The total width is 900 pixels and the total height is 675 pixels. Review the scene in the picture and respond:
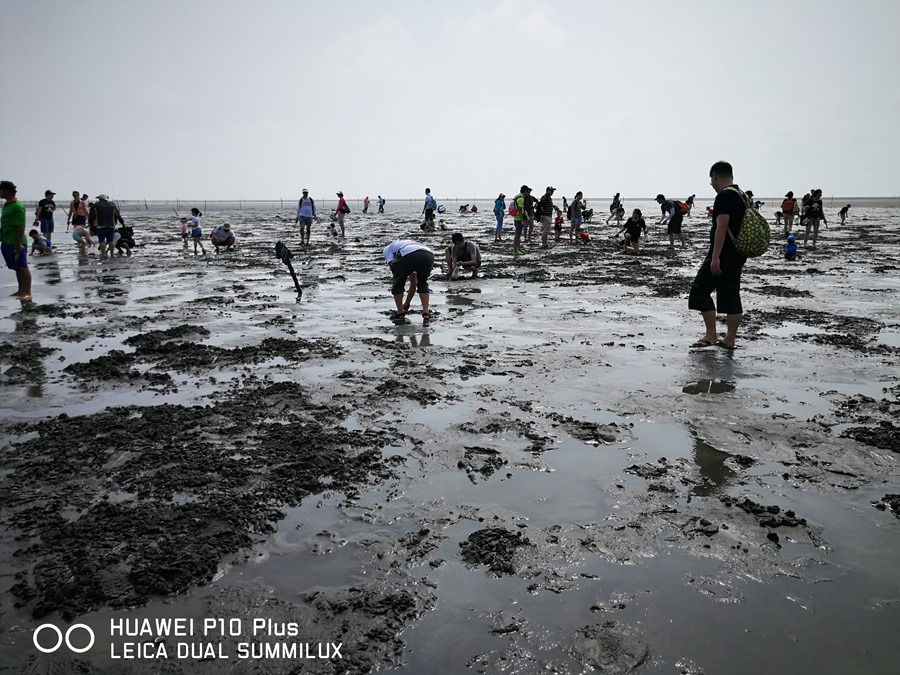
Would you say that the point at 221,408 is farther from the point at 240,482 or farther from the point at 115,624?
the point at 115,624

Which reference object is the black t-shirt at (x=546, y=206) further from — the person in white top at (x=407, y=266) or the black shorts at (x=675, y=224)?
the person in white top at (x=407, y=266)

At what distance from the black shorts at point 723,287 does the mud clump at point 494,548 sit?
15.9ft

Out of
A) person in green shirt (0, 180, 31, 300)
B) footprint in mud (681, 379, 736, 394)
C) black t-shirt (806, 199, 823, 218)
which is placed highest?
black t-shirt (806, 199, 823, 218)

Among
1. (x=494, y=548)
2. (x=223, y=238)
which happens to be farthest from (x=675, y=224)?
(x=494, y=548)

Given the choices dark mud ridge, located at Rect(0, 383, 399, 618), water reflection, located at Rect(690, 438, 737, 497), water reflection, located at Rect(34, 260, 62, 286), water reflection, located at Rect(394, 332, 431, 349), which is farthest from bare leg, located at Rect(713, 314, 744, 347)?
water reflection, located at Rect(34, 260, 62, 286)

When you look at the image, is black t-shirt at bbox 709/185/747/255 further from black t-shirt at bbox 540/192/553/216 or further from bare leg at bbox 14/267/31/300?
black t-shirt at bbox 540/192/553/216

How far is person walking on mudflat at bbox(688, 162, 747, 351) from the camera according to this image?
21.8 ft

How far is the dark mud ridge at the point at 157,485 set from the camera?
9.55 feet

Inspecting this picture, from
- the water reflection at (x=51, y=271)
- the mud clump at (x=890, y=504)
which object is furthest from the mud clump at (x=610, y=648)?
the water reflection at (x=51, y=271)

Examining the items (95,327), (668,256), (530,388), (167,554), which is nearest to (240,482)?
(167,554)

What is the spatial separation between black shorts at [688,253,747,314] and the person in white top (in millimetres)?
3844

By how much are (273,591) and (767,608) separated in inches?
93.5

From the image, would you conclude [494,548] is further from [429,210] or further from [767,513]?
[429,210]

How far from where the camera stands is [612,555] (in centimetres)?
307
